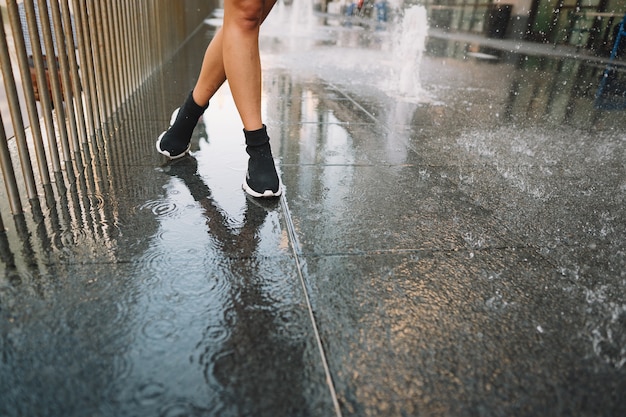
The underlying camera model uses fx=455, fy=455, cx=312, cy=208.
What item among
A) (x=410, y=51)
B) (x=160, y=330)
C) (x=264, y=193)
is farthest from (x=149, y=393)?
(x=410, y=51)

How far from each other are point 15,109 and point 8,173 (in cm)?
26

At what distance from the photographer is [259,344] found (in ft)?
4.03

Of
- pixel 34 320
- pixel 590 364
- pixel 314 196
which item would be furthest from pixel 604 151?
pixel 34 320

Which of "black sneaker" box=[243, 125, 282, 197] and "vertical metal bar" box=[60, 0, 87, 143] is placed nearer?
"black sneaker" box=[243, 125, 282, 197]

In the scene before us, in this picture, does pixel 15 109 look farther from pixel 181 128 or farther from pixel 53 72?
pixel 181 128

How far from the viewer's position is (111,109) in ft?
10.9

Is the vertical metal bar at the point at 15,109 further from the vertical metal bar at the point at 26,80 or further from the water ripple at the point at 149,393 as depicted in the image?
the water ripple at the point at 149,393

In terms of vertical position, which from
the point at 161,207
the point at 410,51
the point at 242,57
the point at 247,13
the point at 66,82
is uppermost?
the point at 247,13

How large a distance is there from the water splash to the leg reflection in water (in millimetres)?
3706

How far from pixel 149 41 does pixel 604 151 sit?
14.6 feet

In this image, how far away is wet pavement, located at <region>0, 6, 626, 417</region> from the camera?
1.10 metres

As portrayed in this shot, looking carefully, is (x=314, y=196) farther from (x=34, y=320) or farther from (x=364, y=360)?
(x=34, y=320)

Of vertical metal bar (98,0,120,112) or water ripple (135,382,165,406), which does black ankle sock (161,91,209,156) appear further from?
water ripple (135,382,165,406)

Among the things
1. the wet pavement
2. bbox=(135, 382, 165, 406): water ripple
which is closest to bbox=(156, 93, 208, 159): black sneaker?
the wet pavement
